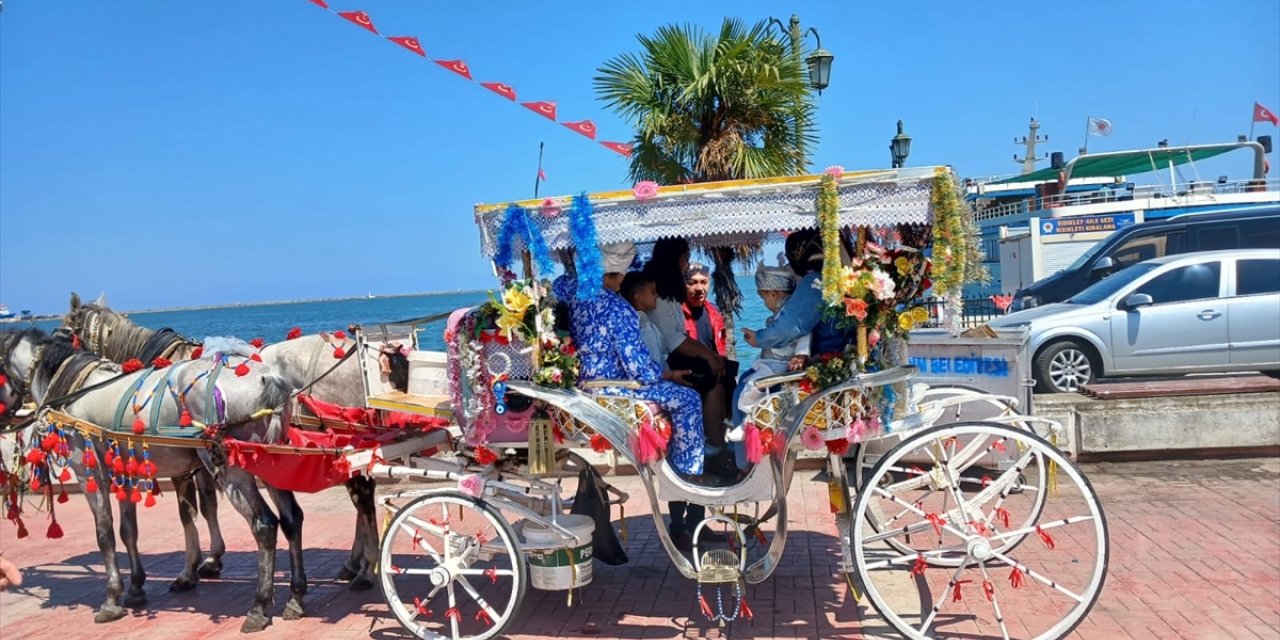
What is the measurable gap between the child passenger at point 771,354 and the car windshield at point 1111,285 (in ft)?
23.3

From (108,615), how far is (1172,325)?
1051 cm

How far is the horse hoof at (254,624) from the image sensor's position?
226 inches

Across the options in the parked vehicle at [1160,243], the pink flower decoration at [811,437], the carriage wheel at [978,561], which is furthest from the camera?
the parked vehicle at [1160,243]

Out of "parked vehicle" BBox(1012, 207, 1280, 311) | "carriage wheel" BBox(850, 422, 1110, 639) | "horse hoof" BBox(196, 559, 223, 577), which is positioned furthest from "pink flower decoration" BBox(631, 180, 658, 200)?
"parked vehicle" BBox(1012, 207, 1280, 311)

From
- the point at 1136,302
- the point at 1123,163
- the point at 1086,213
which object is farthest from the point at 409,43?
the point at 1123,163

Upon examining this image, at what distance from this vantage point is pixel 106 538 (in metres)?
6.39

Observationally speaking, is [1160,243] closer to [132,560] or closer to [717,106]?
[717,106]


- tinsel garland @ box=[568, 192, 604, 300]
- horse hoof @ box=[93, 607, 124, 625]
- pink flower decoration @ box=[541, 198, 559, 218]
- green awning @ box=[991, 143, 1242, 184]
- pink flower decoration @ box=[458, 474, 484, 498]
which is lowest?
horse hoof @ box=[93, 607, 124, 625]

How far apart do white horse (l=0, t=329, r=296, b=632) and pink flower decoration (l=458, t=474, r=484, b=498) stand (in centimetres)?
153

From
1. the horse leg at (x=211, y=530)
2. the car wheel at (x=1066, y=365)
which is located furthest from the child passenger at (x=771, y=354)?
the car wheel at (x=1066, y=365)

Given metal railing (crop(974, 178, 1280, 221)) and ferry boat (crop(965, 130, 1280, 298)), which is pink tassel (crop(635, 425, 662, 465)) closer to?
ferry boat (crop(965, 130, 1280, 298))

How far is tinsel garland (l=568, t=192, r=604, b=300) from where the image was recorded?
488cm

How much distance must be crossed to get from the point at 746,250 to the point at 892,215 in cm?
209

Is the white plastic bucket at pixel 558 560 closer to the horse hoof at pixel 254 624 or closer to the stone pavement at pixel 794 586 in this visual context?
the stone pavement at pixel 794 586
